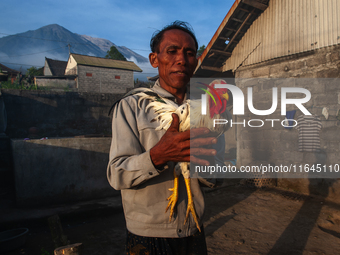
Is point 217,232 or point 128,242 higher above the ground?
point 128,242

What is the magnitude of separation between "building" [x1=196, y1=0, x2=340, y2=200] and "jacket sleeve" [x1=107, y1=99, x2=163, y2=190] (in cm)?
615

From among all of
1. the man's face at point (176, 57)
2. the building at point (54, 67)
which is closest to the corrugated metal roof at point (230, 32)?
the man's face at point (176, 57)

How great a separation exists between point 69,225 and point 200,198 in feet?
14.9

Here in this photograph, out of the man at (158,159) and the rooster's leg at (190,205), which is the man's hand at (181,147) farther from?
the rooster's leg at (190,205)

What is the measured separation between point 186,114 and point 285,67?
647cm

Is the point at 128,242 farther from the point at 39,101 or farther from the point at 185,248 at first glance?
the point at 39,101

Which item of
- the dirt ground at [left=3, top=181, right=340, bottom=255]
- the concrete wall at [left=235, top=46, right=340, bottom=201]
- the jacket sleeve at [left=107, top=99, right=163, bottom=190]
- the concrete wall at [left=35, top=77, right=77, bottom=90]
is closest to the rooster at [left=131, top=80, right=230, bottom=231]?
the jacket sleeve at [left=107, top=99, right=163, bottom=190]

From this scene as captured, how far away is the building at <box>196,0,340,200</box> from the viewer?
18.7ft

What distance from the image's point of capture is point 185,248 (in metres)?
1.48

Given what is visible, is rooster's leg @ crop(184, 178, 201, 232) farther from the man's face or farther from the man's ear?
the man's ear

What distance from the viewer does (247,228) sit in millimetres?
4582

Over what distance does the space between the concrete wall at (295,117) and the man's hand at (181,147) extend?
238 inches

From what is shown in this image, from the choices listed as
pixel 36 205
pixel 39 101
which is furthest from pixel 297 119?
pixel 39 101

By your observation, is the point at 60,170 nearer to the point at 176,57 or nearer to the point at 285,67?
the point at 176,57
